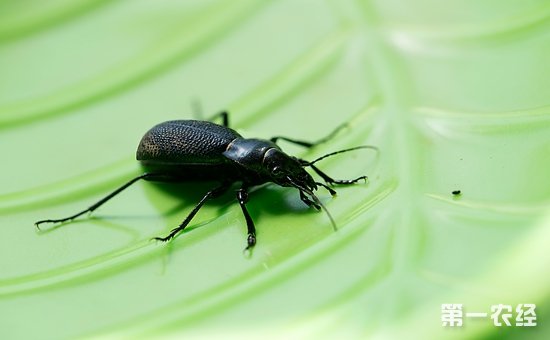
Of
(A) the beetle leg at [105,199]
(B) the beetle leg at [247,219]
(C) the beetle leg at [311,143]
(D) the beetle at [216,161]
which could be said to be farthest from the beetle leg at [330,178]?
(A) the beetle leg at [105,199]

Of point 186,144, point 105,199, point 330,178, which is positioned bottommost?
point 330,178

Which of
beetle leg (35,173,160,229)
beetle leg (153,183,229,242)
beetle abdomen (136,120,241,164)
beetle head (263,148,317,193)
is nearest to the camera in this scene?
beetle leg (153,183,229,242)

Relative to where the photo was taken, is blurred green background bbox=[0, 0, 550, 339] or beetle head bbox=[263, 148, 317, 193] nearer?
blurred green background bbox=[0, 0, 550, 339]

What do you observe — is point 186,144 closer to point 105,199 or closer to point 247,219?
point 105,199

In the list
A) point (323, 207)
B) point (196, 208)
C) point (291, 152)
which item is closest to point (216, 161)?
point (196, 208)

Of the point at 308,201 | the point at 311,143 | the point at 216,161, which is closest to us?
the point at 308,201

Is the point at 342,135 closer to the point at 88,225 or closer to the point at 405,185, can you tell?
the point at 405,185

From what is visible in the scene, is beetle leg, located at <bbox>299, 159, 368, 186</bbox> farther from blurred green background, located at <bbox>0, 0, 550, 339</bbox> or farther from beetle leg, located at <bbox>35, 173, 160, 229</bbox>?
beetle leg, located at <bbox>35, 173, 160, 229</bbox>

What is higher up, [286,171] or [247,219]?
[286,171]

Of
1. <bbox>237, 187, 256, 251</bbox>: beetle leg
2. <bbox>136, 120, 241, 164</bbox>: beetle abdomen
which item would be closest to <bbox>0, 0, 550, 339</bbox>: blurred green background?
<bbox>237, 187, 256, 251</bbox>: beetle leg
